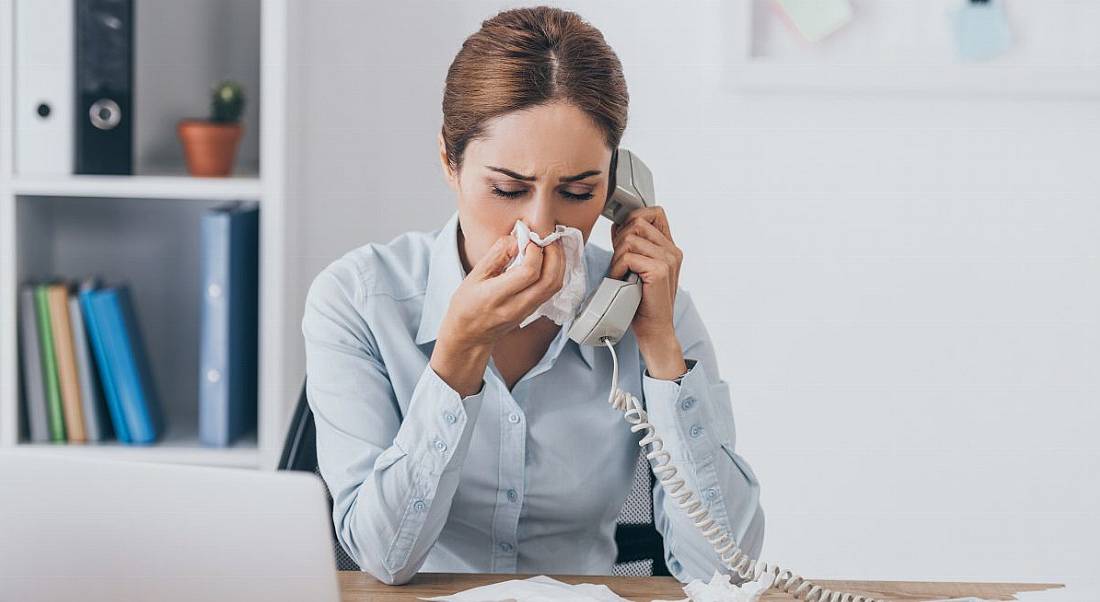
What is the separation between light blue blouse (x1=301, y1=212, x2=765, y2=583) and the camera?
1200 millimetres

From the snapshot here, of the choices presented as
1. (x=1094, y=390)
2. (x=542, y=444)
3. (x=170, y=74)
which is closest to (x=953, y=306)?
(x=1094, y=390)

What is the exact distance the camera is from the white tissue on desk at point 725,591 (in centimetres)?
104

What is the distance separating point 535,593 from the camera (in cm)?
104

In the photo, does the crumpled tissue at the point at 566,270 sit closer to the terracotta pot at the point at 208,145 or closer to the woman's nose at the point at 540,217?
the woman's nose at the point at 540,217

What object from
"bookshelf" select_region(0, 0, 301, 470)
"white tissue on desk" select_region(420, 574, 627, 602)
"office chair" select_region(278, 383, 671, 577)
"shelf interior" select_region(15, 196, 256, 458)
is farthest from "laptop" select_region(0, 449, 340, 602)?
"shelf interior" select_region(15, 196, 256, 458)

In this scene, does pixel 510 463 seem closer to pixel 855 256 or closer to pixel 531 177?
pixel 531 177

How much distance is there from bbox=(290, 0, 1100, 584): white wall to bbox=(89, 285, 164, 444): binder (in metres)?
0.29

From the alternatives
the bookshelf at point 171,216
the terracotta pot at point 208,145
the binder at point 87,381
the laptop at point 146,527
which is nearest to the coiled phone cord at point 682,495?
the laptop at point 146,527

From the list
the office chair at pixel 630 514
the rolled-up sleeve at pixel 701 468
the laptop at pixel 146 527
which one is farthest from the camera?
the office chair at pixel 630 514

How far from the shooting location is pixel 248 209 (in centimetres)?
200

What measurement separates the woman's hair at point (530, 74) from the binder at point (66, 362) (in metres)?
0.93

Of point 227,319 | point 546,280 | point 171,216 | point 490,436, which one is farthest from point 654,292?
point 171,216

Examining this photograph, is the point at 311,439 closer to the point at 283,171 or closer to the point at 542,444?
the point at 542,444

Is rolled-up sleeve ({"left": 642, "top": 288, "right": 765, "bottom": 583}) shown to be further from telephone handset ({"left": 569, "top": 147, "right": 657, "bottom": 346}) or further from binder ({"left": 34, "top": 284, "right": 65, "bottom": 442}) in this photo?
binder ({"left": 34, "top": 284, "right": 65, "bottom": 442})
